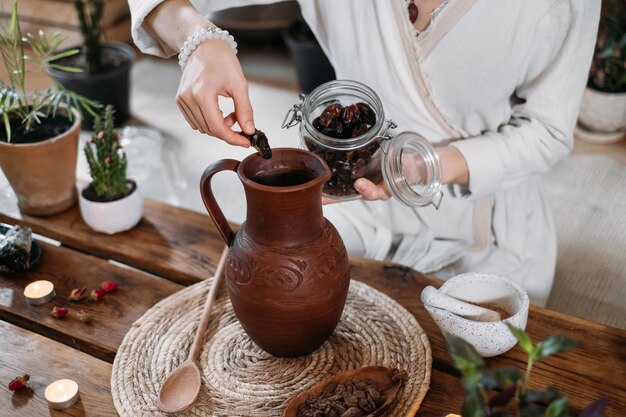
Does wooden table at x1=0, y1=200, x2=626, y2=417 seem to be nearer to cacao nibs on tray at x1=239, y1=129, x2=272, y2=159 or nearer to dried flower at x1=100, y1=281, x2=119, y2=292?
dried flower at x1=100, y1=281, x2=119, y2=292

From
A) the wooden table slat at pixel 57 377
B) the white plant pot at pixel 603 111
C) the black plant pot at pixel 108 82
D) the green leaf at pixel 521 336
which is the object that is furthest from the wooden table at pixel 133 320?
the white plant pot at pixel 603 111

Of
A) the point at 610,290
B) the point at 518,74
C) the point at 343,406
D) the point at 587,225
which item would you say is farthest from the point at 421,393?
the point at 587,225

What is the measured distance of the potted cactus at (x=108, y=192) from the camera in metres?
1.25

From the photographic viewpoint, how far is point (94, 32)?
8.37 ft

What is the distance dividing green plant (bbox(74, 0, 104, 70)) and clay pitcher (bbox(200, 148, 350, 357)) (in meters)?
1.80

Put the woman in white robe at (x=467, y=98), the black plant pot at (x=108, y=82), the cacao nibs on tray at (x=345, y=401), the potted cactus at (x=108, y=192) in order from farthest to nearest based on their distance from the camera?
1. the black plant pot at (x=108, y=82)
2. the potted cactus at (x=108, y=192)
3. the woman in white robe at (x=467, y=98)
4. the cacao nibs on tray at (x=345, y=401)

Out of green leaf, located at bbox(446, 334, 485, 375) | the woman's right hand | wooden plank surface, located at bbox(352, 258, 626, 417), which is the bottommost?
wooden plank surface, located at bbox(352, 258, 626, 417)

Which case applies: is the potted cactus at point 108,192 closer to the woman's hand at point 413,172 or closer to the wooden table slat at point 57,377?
the wooden table slat at point 57,377

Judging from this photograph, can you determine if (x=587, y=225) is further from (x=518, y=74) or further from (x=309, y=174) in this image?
(x=309, y=174)

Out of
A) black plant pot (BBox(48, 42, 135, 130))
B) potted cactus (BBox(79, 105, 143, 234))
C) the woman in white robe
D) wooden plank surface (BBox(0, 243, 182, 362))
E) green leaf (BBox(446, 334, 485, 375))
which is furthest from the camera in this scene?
black plant pot (BBox(48, 42, 135, 130))

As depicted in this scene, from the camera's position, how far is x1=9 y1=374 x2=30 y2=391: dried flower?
916 mm

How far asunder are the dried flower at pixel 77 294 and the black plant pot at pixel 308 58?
166 centimetres

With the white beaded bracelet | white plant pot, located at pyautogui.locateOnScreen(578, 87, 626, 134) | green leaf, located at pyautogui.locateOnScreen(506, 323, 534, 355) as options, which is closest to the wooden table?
green leaf, located at pyautogui.locateOnScreen(506, 323, 534, 355)

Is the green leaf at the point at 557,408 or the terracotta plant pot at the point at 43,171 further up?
→ the green leaf at the point at 557,408
